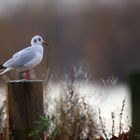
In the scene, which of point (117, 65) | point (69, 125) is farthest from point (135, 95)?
point (117, 65)

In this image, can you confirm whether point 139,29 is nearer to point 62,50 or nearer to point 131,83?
point 62,50

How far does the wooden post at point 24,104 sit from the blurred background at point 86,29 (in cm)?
2107

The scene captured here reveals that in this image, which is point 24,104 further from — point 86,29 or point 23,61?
point 86,29

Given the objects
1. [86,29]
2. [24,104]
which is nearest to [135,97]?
[24,104]

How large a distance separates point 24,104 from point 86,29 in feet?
105

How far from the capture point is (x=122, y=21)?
120 feet

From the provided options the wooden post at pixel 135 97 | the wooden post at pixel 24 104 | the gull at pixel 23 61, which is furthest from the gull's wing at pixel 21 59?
the wooden post at pixel 135 97

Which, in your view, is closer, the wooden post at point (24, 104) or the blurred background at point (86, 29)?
the wooden post at point (24, 104)

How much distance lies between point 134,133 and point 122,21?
3217cm

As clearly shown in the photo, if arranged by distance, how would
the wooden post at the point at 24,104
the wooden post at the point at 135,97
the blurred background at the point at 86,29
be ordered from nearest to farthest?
1. the wooden post at the point at 135,97
2. the wooden post at the point at 24,104
3. the blurred background at the point at 86,29

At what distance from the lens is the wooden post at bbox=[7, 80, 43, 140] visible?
592cm

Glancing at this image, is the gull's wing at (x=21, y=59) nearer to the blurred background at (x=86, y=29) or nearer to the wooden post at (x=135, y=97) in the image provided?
the wooden post at (x=135, y=97)

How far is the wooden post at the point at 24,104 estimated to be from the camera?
233 inches

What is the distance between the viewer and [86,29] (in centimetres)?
3794
